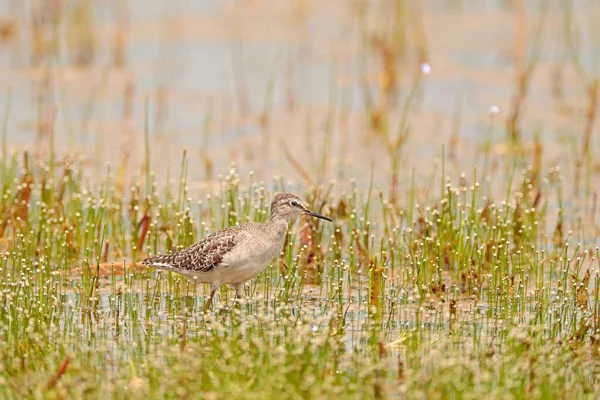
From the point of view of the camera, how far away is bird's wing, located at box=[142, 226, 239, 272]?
415 inches

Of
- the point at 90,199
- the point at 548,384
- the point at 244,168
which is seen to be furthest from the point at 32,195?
the point at 548,384

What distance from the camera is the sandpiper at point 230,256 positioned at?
10.5m

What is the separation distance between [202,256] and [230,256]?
28 centimetres

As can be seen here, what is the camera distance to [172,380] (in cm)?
A: 805

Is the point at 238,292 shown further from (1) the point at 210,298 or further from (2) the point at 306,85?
(2) the point at 306,85

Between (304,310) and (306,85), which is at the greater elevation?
(306,85)

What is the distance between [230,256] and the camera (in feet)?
34.3

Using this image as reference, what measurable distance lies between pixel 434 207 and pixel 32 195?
4496 mm

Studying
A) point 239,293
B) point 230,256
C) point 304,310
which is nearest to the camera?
point 304,310

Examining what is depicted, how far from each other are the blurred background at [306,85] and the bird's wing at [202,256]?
3.51 metres

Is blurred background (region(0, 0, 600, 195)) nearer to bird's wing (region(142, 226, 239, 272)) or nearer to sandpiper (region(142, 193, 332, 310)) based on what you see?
sandpiper (region(142, 193, 332, 310))

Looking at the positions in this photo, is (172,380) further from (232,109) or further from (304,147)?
(232,109)

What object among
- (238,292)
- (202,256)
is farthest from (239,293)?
(202,256)

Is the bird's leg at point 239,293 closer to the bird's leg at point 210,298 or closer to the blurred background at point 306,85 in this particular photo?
the bird's leg at point 210,298
